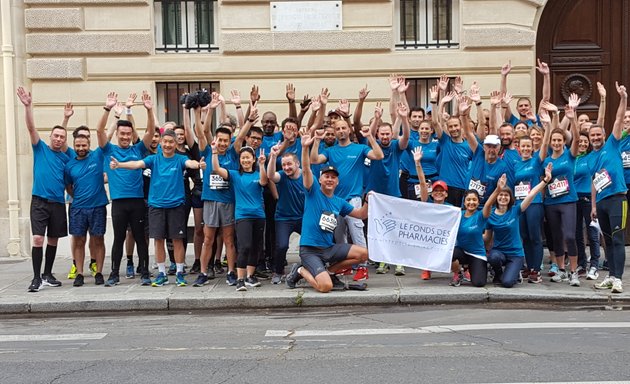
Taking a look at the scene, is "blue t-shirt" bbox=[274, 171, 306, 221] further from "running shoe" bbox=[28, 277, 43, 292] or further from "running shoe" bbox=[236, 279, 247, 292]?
"running shoe" bbox=[28, 277, 43, 292]

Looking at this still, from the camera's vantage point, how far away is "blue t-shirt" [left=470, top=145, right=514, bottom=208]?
1088cm

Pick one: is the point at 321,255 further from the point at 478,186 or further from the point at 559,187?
the point at 559,187

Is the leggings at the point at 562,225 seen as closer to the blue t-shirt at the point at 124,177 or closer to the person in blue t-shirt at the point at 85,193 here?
the blue t-shirt at the point at 124,177

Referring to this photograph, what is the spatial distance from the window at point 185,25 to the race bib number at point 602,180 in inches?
283

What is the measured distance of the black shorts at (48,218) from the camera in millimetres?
10766

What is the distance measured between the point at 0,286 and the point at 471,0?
8.62 m

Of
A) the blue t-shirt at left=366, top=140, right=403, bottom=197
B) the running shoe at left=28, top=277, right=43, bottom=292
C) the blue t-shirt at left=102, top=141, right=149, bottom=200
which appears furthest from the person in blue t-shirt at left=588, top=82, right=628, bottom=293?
the running shoe at left=28, top=277, right=43, bottom=292

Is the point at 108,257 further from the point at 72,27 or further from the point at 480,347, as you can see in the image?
the point at 480,347

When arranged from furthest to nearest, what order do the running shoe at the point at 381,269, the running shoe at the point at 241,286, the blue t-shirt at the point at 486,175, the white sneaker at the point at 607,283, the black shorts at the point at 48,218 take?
the running shoe at the point at 381,269, the blue t-shirt at the point at 486,175, the black shorts at the point at 48,218, the running shoe at the point at 241,286, the white sneaker at the point at 607,283

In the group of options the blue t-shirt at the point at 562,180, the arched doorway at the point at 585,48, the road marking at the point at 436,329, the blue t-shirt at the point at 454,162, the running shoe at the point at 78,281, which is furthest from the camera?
the arched doorway at the point at 585,48

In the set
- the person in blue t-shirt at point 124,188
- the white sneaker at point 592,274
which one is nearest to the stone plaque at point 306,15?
the person in blue t-shirt at point 124,188

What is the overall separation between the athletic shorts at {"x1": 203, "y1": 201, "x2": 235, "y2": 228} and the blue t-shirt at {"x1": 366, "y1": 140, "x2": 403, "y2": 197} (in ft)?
6.36

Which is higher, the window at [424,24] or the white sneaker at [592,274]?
the window at [424,24]

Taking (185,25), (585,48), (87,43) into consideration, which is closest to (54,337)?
(87,43)
